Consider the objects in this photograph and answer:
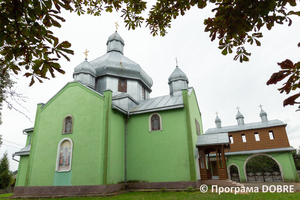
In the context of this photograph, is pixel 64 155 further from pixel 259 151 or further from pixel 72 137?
pixel 259 151

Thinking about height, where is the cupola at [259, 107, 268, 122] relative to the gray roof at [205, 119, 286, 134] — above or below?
above

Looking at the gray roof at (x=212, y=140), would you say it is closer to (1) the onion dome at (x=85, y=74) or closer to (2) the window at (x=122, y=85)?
(2) the window at (x=122, y=85)

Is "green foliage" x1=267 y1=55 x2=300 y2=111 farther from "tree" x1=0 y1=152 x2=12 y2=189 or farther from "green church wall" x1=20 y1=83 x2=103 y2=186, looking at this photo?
"tree" x1=0 y1=152 x2=12 y2=189

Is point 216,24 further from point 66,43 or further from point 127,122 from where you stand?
point 127,122

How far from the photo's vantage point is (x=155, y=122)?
39.4ft

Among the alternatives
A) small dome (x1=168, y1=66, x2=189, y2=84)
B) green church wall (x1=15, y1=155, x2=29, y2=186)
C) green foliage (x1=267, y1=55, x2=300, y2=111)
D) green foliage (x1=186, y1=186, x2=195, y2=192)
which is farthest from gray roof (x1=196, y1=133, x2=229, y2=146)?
green church wall (x1=15, y1=155, x2=29, y2=186)

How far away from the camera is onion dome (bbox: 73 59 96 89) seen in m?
13.9

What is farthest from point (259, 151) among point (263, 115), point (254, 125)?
point (263, 115)

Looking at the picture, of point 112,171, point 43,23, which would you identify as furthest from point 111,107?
point 43,23

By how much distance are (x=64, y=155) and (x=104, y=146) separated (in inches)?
101

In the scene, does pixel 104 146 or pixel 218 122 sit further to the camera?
pixel 218 122

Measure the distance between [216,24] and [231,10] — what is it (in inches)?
8.8

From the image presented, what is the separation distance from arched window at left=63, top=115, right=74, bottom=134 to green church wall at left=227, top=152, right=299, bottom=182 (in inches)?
578

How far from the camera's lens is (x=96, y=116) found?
10938 millimetres
